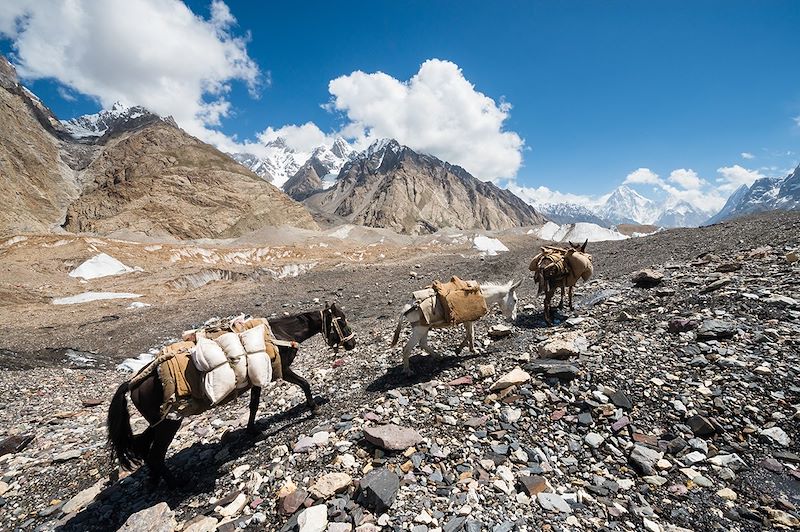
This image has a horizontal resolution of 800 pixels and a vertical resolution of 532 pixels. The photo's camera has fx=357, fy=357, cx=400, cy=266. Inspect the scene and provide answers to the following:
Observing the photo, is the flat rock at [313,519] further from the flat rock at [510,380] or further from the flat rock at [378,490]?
the flat rock at [510,380]

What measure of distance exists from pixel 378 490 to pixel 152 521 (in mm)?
2651

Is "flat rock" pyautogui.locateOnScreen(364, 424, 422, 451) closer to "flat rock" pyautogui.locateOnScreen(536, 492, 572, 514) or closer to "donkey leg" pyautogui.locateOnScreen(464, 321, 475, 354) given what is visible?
"flat rock" pyautogui.locateOnScreen(536, 492, 572, 514)

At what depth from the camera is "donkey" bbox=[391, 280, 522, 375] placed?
7.32 m

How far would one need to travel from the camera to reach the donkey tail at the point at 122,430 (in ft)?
16.5

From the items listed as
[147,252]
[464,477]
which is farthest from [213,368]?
[147,252]

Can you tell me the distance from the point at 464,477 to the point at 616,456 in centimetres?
191

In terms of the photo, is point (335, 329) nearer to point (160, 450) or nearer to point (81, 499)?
point (160, 450)

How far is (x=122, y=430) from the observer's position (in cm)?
508

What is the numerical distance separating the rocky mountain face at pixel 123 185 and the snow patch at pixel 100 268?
48364 millimetres

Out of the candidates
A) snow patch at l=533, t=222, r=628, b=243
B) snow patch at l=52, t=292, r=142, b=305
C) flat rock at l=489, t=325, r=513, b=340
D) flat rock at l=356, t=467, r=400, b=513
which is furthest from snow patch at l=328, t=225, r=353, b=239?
flat rock at l=356, t=467, r=400, b=513

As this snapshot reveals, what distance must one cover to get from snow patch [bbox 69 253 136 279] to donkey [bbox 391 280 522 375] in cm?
3545

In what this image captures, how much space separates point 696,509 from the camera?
3564mm

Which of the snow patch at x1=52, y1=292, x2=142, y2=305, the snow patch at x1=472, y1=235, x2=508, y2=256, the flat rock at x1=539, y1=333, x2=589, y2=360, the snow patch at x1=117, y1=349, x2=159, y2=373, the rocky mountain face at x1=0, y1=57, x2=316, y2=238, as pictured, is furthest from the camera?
the rocky mountain face at x1=0, y1=57, x2=316, y2=238

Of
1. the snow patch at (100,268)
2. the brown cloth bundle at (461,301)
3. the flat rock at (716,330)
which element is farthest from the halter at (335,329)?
the snow patch at (100,268)
